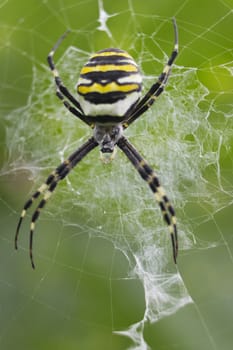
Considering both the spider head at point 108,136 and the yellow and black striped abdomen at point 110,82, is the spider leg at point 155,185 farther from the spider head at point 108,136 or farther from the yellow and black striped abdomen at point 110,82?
the yellow and black striped abdomen at point 110,82

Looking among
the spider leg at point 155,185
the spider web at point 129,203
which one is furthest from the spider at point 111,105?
the spider web at point 129,203

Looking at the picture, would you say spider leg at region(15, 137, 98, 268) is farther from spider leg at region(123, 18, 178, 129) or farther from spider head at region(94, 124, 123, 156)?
spider leg at region(123, 18, 178, 129)

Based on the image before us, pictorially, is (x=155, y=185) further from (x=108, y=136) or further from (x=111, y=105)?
(x=111, y=105)

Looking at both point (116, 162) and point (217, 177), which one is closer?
point (217, 177)

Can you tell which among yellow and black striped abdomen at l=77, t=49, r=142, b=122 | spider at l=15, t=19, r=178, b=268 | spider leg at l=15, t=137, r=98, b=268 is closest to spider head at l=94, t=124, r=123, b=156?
spider at l=15, t=19, r=178, b=268

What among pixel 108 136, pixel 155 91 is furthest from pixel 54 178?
pixel 155 91

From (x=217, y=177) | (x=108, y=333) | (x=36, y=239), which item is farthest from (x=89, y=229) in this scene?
(x=217, y=177)

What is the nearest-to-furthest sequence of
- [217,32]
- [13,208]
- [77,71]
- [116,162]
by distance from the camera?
[217,32]
[13,208]
[116,162]
[77,71]

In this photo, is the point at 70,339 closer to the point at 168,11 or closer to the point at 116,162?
the point at 116,162
